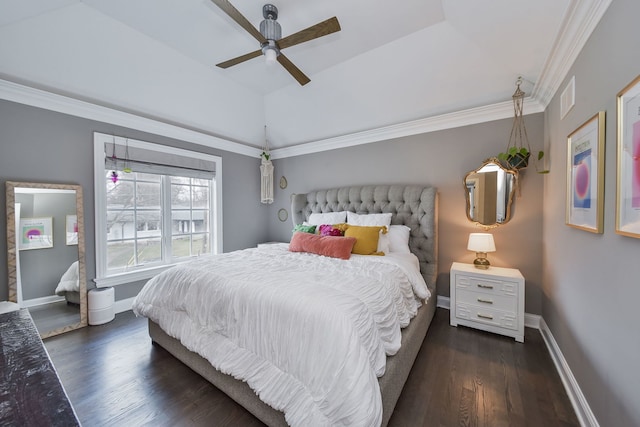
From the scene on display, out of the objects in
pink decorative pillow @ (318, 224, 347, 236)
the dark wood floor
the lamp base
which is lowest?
the dark wood floor

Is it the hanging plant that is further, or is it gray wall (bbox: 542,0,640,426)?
the hanging plant

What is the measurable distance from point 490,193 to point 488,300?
1148mm

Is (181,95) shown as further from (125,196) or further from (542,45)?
(542,45)

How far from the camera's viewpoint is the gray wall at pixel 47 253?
240 cm

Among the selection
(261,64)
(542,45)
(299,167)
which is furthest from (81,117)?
(542,45)

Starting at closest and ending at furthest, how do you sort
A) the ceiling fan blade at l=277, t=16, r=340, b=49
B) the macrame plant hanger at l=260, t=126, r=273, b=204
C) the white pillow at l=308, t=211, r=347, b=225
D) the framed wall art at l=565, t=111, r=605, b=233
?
the framed wall art at l=565, t=111, r=605, b=233, the ceiling fan blade at l=277, t=16, r=340, b=49, the white pillow at l=308, t=211, r=347, b=225, the macrame plant hanger at l=260, t=126, r=273, b=204

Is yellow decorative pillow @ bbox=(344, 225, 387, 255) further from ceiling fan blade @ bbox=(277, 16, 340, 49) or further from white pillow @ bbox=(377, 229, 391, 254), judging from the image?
ceiling fan blade @ bbox=(277, 16, 340, 49)

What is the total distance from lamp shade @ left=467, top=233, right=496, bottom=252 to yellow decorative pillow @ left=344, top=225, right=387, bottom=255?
909 mm

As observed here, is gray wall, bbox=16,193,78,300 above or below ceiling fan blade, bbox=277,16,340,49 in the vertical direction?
below

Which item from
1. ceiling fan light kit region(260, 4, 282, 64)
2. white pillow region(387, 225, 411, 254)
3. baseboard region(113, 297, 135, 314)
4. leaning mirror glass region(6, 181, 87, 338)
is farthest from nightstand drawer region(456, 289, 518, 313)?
leaning mirror glass region(6, 181, 87, 338)

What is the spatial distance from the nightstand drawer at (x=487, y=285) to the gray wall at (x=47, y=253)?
13.6 ft

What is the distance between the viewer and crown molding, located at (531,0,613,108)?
140 cm

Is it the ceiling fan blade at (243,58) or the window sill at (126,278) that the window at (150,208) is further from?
the ceiling fan blade at (243,58)

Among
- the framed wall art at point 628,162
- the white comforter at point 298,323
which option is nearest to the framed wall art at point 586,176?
the framed wall art at point 628,162
